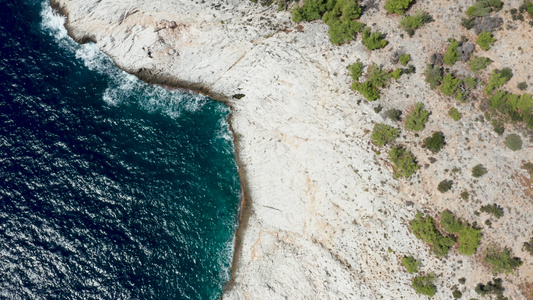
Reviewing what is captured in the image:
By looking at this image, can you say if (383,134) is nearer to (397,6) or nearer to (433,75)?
(433,75)

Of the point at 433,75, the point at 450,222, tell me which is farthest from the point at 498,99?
the point at 450,222

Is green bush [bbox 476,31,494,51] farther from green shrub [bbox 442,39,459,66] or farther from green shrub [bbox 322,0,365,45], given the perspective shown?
green shrub [bbox 322,0,365,45]

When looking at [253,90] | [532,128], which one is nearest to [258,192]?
[253,90]

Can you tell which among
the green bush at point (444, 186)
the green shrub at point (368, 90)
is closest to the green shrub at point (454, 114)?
the green bush at point (444, 186)

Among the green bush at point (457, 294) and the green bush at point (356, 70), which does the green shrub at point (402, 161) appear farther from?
the green bush at point (457, 294)

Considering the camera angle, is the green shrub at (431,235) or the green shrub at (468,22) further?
the green shrub at (468,22)

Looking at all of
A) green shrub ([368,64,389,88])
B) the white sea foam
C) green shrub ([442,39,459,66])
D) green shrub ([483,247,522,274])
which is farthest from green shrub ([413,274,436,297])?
the white sea foam
